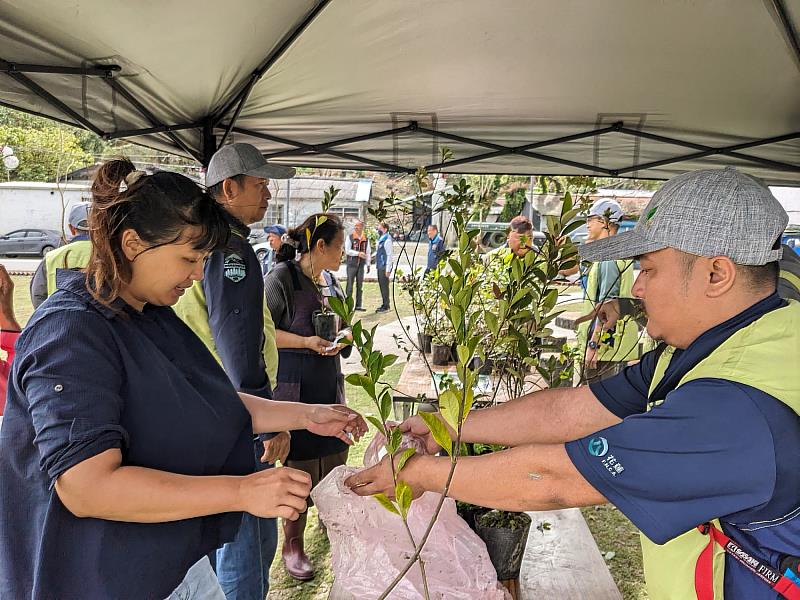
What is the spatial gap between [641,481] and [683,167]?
13.1 feet

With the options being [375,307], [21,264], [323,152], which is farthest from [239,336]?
[21,264]

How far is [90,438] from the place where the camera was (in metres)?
1.07

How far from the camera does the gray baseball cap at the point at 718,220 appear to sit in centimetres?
109

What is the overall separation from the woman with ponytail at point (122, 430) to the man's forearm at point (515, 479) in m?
0.26

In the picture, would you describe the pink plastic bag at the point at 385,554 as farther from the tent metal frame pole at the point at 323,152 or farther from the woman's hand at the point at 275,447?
the tent metal frame pole at the point at 323,152

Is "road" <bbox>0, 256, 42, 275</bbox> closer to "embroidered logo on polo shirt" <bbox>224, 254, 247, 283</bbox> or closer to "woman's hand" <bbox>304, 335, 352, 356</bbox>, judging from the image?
"woman's hand" <bbox>304, 335, 352, 356</bbox>

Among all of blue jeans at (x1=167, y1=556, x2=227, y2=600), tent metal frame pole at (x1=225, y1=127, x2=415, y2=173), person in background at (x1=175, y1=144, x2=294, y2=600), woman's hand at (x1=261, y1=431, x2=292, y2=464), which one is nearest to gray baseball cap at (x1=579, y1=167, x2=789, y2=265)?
blue jeans at (x1=167, y1=556, x2=227, y2=600)

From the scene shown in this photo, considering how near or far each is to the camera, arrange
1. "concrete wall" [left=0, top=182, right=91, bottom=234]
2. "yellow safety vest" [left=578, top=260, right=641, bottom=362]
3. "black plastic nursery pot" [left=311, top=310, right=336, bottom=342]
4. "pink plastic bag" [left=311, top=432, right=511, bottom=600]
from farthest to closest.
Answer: "concrete wall" [left=0, top=182, right=91, bottom=234] → "yellow safety vest" [left=578, top=260, right=641, bottom=362] → "black plastic nursery pot" [left=311, top=310, right=336, bottom=342] → "pink plastic bag" [left=311, top=432, right=511, bottom=600]

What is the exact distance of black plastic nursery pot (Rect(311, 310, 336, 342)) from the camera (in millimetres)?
3012

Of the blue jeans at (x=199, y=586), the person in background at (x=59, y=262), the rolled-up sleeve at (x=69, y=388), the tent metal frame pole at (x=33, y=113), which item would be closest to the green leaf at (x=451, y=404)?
the rolled-up sleeve at (x=69, y=388)

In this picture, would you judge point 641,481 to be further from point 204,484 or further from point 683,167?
point 683,167

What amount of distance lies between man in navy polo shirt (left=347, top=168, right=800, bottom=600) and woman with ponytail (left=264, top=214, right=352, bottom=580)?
1953 millimetres

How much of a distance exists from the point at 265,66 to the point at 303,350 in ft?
4.42

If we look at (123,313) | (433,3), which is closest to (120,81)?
(433,3)
